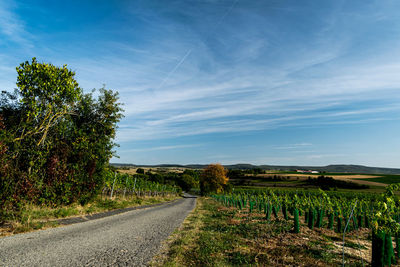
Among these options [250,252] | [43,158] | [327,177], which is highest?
[43,158]

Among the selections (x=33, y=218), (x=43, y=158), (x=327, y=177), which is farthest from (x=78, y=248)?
(x=327, y=177)

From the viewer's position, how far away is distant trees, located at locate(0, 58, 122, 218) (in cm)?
936

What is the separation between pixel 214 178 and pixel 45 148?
55646 mm

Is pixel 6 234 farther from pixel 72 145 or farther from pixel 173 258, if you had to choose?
pixel 72 145

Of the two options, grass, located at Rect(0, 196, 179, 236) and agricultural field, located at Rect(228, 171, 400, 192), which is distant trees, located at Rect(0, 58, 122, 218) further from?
agricultural field, located at Rect(228, 171, 400, 192)

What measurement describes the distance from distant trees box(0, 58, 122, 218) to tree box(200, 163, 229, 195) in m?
50.1

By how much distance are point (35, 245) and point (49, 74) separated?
10.3 metres

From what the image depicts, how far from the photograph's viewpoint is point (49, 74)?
12.7 meters

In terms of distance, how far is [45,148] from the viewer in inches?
465

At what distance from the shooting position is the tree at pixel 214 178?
2515 inches

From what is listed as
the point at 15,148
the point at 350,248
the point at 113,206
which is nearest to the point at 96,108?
the point at 113,206

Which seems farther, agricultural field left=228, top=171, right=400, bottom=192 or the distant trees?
agricultural field left=228, top=171, right=400, bottom=192

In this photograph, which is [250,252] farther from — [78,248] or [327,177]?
[327,177]

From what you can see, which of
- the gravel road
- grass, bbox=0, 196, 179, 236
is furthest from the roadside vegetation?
the gravel road
